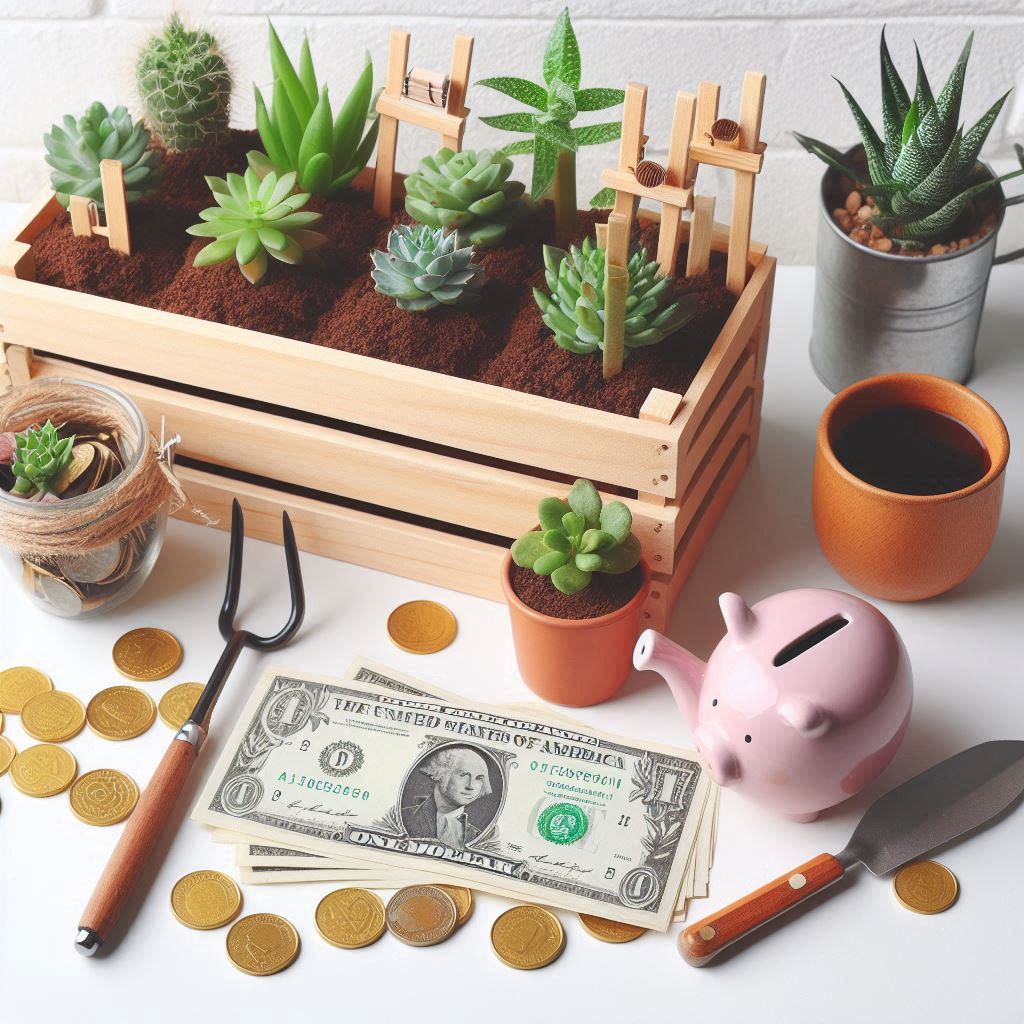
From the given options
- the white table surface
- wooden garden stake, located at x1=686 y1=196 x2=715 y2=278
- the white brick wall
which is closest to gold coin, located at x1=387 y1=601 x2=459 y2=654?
the white table surface

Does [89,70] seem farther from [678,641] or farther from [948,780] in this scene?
[948,780]

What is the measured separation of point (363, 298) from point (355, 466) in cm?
13

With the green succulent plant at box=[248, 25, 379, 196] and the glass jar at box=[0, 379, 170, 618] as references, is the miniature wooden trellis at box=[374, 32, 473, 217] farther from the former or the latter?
the glass jar at box=[0, 379, 170, 618]

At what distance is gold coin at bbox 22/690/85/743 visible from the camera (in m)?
0.94

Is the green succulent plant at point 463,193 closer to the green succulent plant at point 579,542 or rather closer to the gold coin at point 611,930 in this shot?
the green succulent plant at point 579,542

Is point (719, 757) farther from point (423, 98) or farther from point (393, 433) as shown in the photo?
point (423, 98)

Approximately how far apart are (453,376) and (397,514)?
153 millimetres

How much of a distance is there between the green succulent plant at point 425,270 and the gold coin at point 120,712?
0.35 meters

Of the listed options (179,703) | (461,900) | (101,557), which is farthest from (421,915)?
(101,557)

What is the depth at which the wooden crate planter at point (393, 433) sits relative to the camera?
911 millimetres

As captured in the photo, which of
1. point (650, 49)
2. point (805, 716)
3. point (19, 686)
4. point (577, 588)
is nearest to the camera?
point (805, 716)

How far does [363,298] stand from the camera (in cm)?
100

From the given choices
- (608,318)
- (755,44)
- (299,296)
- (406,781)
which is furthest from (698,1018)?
(755,44)

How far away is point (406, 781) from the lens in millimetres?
902
